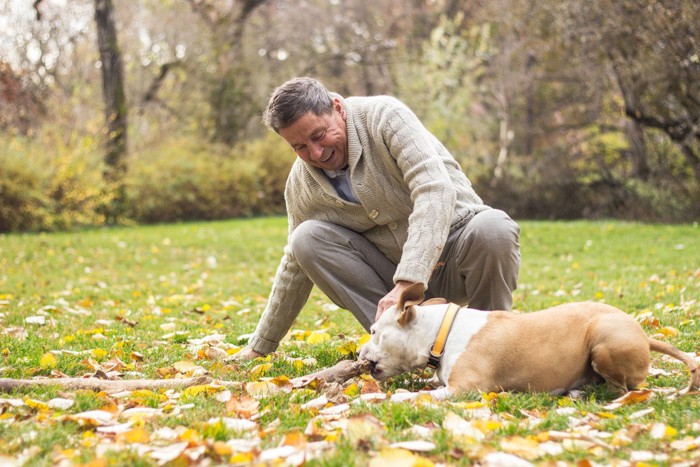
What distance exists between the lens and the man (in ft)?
12.7

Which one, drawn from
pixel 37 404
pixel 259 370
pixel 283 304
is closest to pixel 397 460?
pixel 37 404

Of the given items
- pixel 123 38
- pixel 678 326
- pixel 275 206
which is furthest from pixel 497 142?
pixel 678 326

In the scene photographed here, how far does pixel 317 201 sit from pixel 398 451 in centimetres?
226

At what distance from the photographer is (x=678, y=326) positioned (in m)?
5.09

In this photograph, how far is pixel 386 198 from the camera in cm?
423

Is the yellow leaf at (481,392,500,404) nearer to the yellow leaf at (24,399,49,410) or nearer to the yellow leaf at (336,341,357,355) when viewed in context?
the yellow leaf at (336,341,357,355)

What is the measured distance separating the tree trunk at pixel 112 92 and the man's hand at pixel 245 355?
1549cm

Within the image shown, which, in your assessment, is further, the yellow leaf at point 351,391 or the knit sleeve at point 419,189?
the knit sleeve at point 419,189

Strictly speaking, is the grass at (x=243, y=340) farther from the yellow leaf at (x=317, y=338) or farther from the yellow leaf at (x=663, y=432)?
the yellow leaf at (x=317, y=338)

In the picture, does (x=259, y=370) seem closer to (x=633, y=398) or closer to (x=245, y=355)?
(x=245, y=355)

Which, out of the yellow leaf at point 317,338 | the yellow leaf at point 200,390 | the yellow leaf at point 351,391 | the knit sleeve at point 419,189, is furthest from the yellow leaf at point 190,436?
the yellow leaf at point 317,338

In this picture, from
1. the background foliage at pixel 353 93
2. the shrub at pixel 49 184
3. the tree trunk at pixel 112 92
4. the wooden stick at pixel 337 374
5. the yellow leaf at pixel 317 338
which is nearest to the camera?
the wooden stick at pixel 337 374

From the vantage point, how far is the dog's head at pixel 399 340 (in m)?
3.52

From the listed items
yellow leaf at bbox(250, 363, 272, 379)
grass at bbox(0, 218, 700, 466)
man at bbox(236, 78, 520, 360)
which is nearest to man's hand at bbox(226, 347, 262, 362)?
man at bbox(236, 78, 520, 360)
